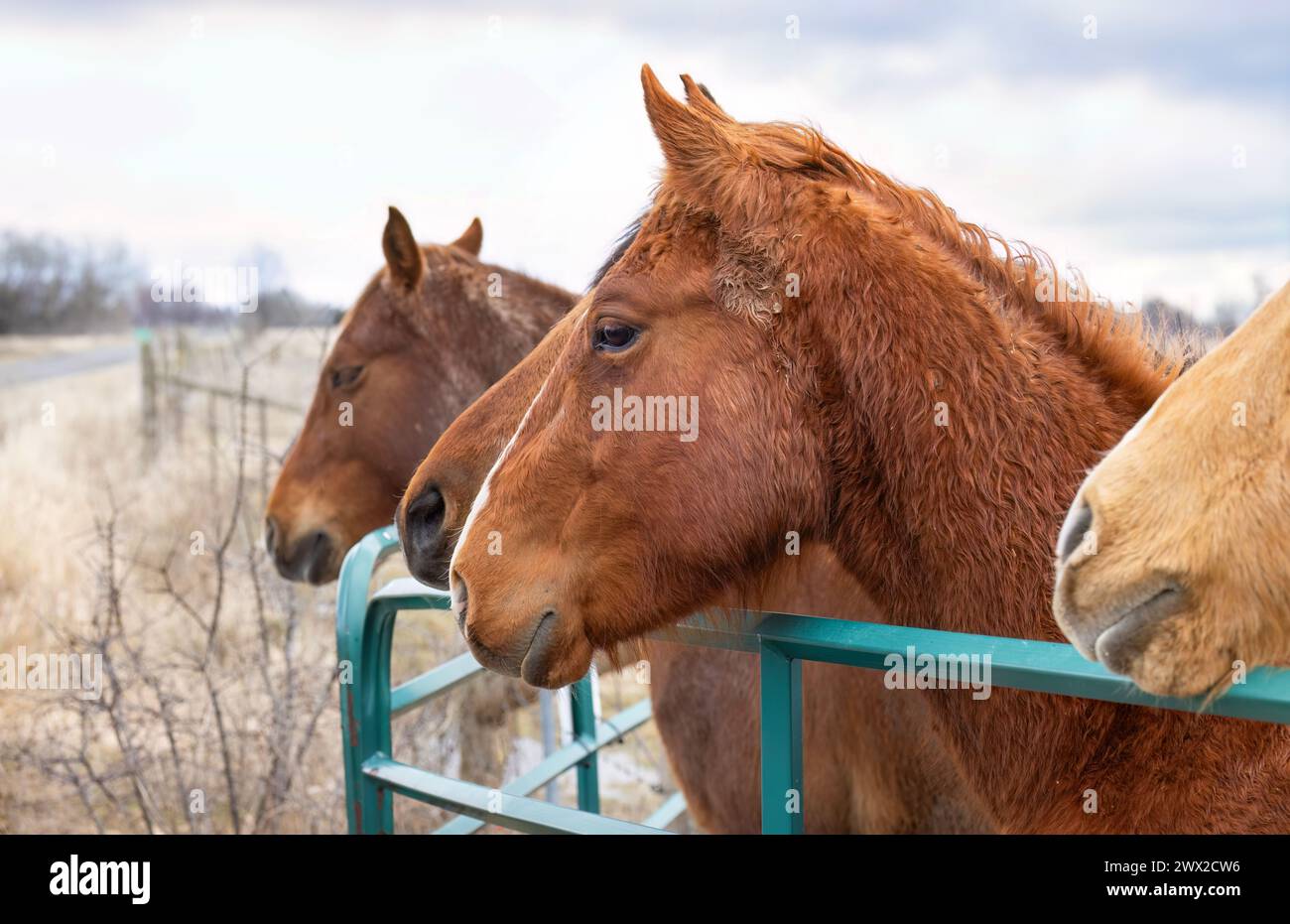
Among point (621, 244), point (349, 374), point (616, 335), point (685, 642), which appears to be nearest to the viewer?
point (616, 335)

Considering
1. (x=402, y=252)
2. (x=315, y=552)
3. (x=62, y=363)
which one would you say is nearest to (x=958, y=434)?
(x=402, y=252)

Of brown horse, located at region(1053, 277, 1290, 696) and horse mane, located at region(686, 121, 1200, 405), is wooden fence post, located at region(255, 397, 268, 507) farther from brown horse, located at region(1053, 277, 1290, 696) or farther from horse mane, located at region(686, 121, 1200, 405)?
brown horse, located at region(1053, 277, 1290, 696)

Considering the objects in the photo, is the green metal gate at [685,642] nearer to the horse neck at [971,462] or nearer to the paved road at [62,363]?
the horse neck at [971,462]

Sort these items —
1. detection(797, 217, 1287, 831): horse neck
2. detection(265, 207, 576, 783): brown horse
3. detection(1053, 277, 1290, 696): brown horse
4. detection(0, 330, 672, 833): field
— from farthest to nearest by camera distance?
1. detection(0, 330, 672, 833): field
2. detection(265, 207, 576, 783): brown horse
3. detection(797, 217, 1287, 831): horse neck
4. detection(1053, 277, 1290, 696): brown horse

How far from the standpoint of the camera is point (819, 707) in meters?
2.69

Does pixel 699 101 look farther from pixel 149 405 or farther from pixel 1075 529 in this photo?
pixel 149 405

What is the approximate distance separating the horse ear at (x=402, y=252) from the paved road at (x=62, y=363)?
666 inches

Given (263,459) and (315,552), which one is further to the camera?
(263,459)

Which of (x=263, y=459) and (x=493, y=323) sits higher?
(x=493, y=323)

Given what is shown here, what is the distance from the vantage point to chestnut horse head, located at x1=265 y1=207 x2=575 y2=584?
3994 millimetres

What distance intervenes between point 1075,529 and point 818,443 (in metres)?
0.57

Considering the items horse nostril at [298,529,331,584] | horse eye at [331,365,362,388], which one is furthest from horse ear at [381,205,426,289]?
horse nostril at [298,529,331,584]

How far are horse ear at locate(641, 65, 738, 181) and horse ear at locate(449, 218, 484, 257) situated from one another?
3055 mm
